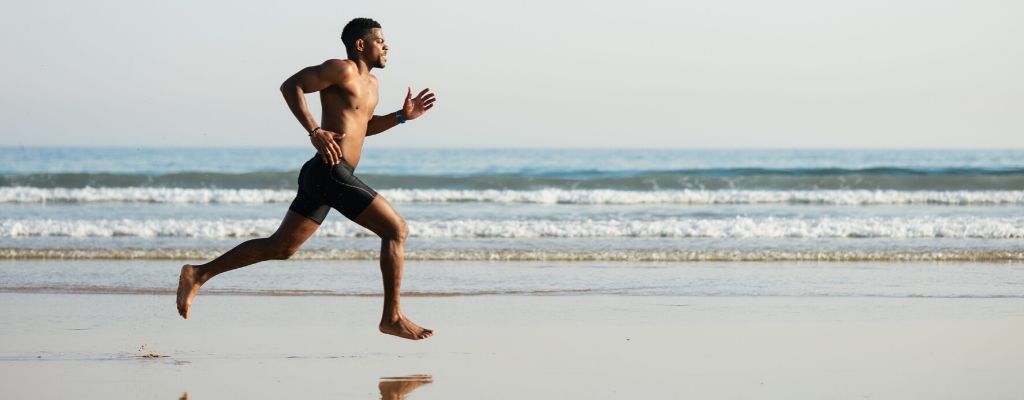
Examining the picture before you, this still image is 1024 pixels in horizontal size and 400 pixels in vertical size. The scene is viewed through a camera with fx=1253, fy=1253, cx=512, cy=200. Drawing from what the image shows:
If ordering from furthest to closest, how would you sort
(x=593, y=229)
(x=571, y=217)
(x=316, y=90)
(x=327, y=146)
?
1. (x=571, y=217)
2. (x=593, y=229)
3. (x=316, y=90)
4. (x=327, y=146)

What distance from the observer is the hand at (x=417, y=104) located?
23.0 feet

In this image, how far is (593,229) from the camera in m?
15.5

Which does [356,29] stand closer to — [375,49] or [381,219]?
[375,49]

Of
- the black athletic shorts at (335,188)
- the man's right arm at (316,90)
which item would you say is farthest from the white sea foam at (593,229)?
the man's right arm at (316,90)

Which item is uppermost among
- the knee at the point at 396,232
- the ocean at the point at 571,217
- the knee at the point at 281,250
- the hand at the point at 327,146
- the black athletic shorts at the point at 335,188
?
the hand at the point at 327,146

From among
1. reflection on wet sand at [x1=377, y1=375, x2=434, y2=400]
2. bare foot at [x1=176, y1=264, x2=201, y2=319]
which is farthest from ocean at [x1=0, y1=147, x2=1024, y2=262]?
reflection on wet sand at [x1=377, y1=375, x2=434, y2=400]

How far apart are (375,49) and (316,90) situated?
0.41 m

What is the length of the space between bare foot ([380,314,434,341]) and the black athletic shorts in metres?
0.61

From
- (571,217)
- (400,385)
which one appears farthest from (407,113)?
(571,217)

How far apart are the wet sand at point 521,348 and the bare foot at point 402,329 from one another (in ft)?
0.35

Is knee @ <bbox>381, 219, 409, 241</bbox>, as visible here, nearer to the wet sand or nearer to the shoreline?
the wet sand

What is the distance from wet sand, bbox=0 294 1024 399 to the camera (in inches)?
224

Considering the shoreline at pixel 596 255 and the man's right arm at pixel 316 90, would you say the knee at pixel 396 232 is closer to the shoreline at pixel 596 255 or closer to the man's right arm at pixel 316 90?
the man's right arm at pixel 316 90

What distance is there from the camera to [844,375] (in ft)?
19.5
